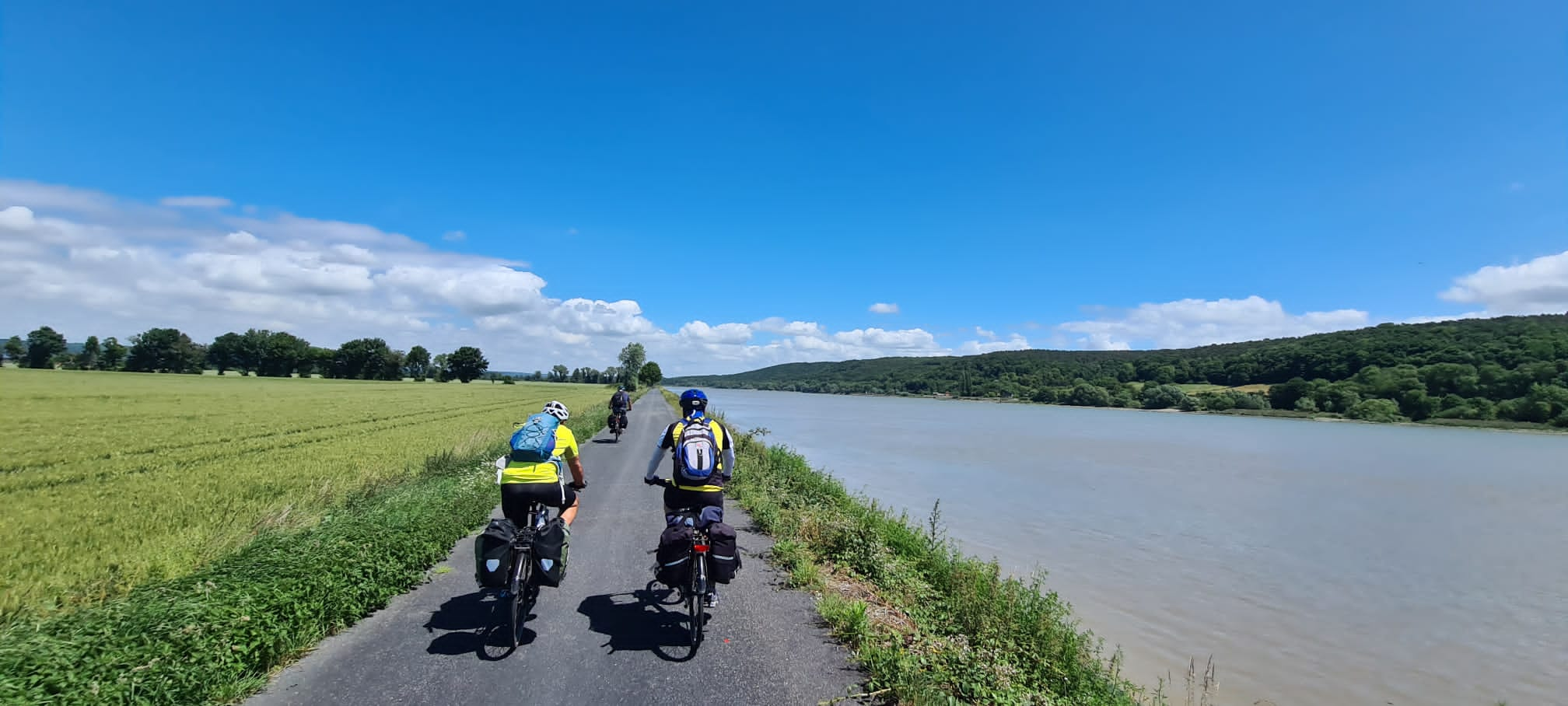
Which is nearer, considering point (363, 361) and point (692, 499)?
point (692, 499)

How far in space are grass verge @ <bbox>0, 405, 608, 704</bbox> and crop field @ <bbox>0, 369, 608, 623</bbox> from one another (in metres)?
0.83

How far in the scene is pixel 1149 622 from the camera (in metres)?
8.55

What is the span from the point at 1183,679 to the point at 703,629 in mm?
5350

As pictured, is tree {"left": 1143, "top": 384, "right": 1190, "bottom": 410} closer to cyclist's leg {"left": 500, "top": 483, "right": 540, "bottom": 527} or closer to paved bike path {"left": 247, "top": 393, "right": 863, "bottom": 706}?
paved bike path {"left": 247, "top": 393, "right": 863, "bottom": 706}

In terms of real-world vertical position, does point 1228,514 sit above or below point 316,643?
below

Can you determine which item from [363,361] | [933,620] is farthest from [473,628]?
[363,361]

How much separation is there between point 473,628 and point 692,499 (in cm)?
199

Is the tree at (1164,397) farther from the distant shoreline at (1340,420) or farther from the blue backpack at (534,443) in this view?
the blue backpack at (534,443)

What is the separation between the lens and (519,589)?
4621 mm

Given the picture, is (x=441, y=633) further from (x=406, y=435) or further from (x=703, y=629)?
(x=406, y=435)

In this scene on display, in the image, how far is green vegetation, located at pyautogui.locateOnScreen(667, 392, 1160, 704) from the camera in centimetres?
433

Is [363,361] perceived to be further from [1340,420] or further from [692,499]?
[1340,420]


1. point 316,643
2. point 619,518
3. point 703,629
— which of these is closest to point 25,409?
point 619,518

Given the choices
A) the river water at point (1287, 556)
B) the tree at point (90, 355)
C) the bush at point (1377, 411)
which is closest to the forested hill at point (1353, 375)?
the bush at point (1377, 411)
